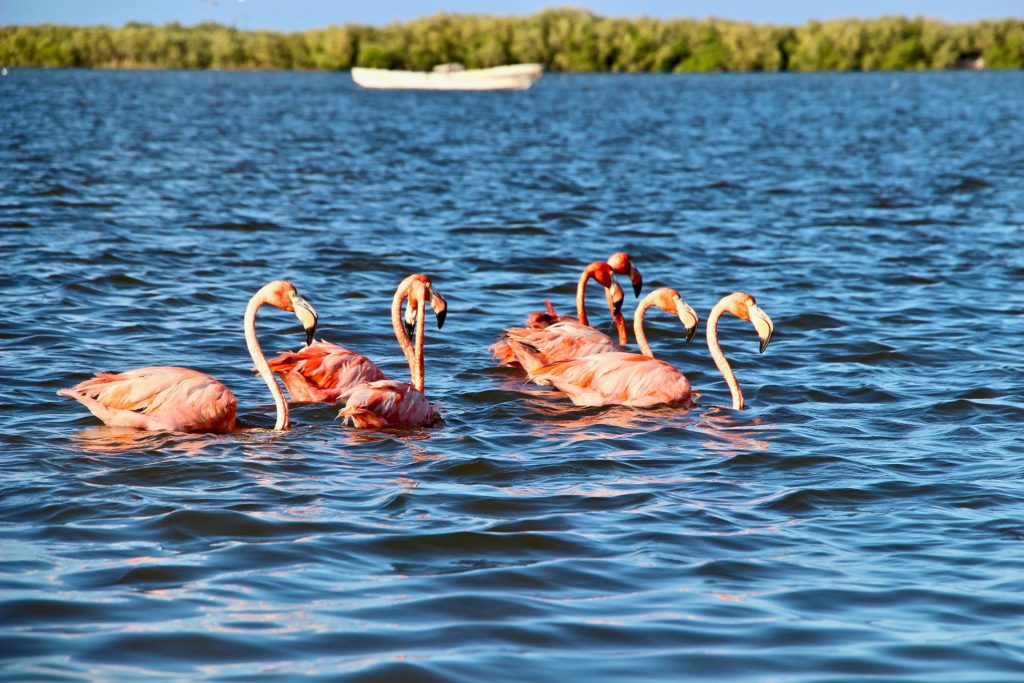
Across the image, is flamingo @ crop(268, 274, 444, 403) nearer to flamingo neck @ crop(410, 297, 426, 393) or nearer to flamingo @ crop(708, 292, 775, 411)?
flamingo neck @ crop(410, 297, 426, 393)

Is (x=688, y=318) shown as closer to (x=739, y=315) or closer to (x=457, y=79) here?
(x=739, y=315)

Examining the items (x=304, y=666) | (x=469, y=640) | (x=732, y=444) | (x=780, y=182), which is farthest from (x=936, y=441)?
(x=780, y=182)

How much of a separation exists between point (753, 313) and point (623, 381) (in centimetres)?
95

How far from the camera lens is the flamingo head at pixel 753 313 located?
8430 mm

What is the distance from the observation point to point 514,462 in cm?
725

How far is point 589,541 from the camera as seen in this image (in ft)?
19.3

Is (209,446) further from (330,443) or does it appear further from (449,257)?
(449,257)

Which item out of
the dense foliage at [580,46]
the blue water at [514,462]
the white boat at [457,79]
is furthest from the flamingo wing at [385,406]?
the dense foliage at [580,46]

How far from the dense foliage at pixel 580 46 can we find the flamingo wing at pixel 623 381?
87.2 metres

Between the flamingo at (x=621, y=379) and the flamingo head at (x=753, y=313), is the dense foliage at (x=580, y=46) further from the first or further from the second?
the flamingo head at (x=753, y=313)

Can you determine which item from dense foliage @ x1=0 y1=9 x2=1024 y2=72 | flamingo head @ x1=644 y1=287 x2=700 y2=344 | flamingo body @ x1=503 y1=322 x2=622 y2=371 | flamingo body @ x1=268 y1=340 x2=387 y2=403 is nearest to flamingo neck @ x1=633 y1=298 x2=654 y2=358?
flamingo head @ x1=644 y1=287 x2=700 y2=344

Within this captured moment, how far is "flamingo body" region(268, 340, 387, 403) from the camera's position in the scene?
830cm

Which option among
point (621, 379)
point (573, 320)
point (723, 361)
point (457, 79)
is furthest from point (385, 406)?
point (457, 79)

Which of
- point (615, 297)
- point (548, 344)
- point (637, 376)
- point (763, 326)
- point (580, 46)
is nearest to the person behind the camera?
point (763, 326)
